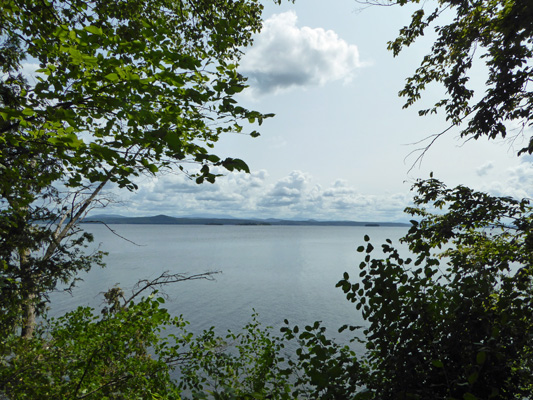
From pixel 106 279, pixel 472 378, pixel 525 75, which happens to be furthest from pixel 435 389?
pixel 106 279

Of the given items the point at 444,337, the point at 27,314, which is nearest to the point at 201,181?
the point at 444,337

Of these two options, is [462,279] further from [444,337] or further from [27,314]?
[27,314]

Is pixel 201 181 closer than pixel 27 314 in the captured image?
Yes

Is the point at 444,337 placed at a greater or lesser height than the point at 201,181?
lesser

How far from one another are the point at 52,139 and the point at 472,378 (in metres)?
3.38

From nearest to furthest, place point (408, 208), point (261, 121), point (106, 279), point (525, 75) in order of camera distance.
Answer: point (261, 121) → point (525, 75) → point (408, 208) → point (106, 279)

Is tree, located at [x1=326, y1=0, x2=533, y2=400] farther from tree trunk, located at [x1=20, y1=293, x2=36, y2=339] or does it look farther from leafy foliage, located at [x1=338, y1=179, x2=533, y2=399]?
tree trunk, located at [x1=20, y1=293, x2=36, y2=339]

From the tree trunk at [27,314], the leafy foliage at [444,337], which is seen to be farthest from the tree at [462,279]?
the tree trunk at [27,314]

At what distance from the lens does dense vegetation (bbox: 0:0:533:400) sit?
2.90 m

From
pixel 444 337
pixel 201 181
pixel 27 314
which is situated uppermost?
pixel 201 181

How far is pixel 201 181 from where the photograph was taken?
9.57ft

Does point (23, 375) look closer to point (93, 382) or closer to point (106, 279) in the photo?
point (93, 382)

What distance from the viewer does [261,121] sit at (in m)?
3.36

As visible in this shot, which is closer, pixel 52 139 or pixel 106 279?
pixel 52 139
